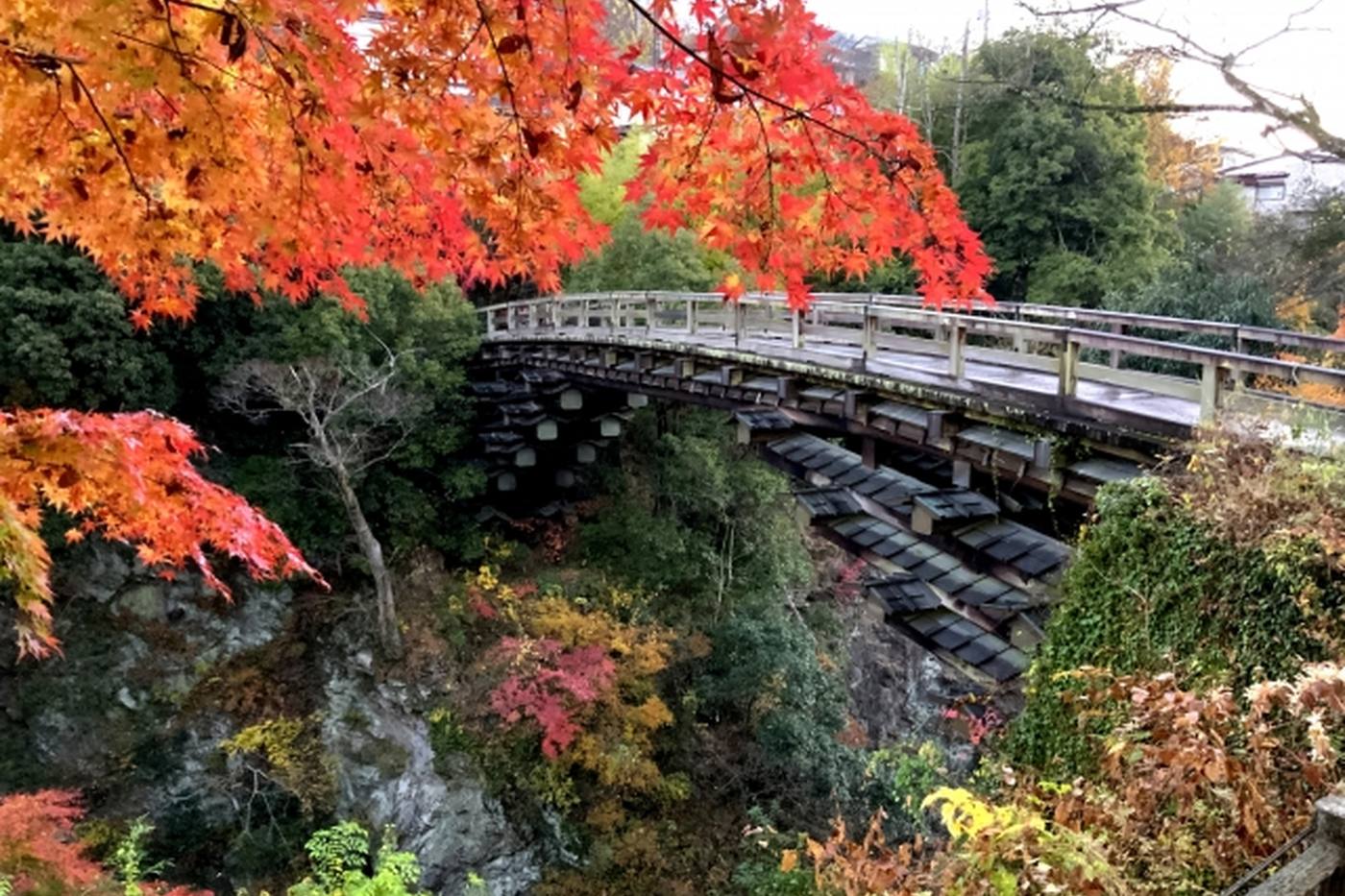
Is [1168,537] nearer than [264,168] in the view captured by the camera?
No

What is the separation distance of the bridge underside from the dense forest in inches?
17.8

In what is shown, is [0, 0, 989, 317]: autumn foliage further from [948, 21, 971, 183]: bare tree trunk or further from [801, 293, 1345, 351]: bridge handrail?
[948, 21, 971, 183]: bare tree trunk

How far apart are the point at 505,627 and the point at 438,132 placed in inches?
405

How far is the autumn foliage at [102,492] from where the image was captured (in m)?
3.03

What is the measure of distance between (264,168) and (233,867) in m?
9.69

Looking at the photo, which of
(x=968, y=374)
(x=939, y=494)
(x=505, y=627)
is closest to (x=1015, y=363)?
(x=968, y=374)

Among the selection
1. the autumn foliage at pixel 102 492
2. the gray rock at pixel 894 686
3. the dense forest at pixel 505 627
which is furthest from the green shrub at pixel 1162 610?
the gray rock at pixel 894 686

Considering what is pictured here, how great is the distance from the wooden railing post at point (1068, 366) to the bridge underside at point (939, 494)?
12.5 inches

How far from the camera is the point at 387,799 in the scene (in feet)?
36.3

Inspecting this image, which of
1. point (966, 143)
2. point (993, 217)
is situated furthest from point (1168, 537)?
point (966, 143)

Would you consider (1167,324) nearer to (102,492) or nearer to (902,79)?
(102,492)

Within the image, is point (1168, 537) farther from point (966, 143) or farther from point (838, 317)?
point (966, 143)

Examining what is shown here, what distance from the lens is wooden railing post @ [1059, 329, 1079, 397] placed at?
5465 mm

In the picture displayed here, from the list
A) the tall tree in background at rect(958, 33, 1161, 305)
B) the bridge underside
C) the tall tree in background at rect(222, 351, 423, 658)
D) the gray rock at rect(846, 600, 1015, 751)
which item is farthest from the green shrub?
the tall tree in background at rect(958, 33, 1161, 305)
